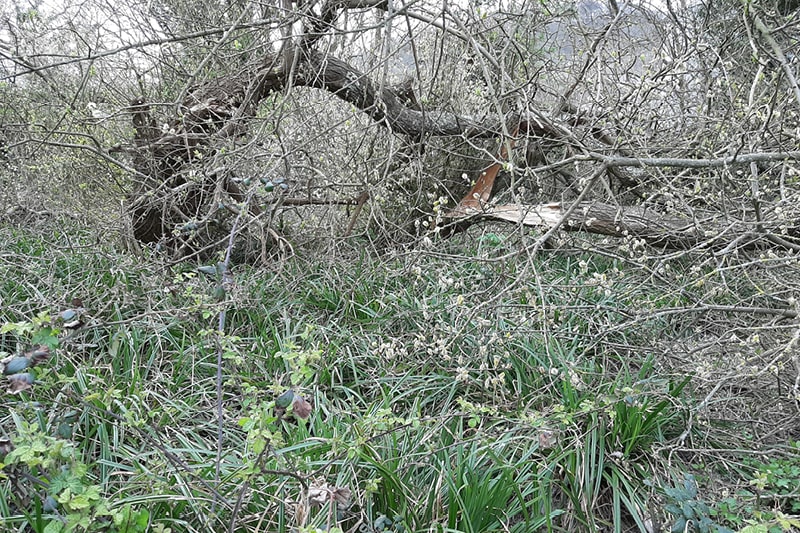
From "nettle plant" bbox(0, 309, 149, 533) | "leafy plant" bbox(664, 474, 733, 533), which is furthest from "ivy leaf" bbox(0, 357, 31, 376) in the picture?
"leafy plant" bbox(664, 474, 733, 533)

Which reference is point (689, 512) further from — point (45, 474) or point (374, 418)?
point (45, 474)

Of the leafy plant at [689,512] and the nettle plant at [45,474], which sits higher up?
the nettle plant at [45,474]

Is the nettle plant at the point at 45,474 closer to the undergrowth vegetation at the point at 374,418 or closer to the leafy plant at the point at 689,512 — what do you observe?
the undergrowth vegetation at the point at 374,418

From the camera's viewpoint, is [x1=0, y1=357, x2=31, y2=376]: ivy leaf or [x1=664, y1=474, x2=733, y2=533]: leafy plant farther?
[x1=664, y1=474, x2=733, y2=533]: leafy plant

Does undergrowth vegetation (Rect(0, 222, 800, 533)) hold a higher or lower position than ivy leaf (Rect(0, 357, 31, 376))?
lower

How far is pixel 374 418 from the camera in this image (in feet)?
7.23

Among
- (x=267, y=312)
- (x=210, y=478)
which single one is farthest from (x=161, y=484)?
(x=267, y=312)

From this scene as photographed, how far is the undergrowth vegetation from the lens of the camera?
6.39 feet

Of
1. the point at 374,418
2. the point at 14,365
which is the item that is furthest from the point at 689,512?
the point at 14,365

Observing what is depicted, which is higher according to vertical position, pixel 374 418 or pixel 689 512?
pixel 374 418

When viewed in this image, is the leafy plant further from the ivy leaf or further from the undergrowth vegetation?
the ivy leaf

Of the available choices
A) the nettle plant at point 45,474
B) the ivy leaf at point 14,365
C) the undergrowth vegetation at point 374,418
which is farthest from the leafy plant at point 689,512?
the ivy leaf at point 14,365

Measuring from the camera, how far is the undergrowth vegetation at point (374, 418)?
1.95 metres

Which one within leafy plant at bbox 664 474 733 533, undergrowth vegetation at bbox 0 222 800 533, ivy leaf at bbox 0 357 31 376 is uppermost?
ivy leaf at bbox 0 357 31 376
